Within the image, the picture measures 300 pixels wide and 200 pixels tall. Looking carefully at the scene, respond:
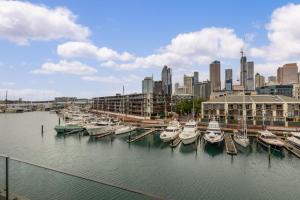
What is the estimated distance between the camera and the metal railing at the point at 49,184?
640 centimetres

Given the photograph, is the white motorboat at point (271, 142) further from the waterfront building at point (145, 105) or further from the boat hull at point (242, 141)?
the waterfront building at point (145, 105)

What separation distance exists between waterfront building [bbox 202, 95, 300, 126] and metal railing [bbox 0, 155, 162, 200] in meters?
66.0

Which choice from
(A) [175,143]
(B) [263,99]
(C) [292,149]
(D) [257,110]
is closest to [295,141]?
(C) [292,149]

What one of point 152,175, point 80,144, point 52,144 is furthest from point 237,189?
point 52,144

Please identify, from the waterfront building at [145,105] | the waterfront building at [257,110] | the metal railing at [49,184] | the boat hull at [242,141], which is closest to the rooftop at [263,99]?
the waterfront building at [257,110]

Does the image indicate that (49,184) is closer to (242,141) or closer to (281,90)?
(242,141)

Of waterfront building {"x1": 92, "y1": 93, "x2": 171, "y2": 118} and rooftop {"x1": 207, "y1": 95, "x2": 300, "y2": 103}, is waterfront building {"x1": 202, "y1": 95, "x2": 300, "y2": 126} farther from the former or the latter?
waterfront building {"x1": 92, "y1": 93, "x2": 171, "y2": 118}

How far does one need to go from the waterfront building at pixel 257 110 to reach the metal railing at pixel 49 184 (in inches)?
2599

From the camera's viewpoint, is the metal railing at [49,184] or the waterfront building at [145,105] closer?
the metal railing at [49,184]

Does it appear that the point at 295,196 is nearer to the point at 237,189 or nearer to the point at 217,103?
the point at 237,189

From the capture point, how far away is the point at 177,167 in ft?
107

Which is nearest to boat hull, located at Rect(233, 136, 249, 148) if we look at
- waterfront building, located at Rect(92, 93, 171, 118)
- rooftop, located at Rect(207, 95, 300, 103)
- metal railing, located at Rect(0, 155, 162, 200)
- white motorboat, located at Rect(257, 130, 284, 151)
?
white motorboat, located at Rect(257, 130, 284, 151)

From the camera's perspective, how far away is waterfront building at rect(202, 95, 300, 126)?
7062 cm

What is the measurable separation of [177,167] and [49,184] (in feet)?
84.0
